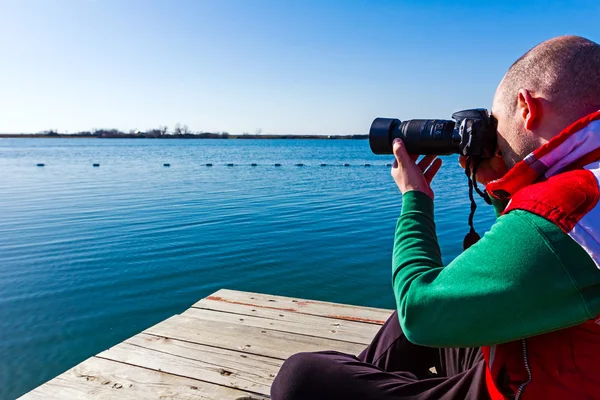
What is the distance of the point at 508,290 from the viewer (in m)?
0.80

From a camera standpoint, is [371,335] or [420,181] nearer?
[420,181]

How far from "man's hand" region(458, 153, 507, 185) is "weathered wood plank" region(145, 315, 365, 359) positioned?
1568 mm

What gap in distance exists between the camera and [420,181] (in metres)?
1.18

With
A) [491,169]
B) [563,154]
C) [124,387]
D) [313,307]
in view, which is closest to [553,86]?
[563,154]

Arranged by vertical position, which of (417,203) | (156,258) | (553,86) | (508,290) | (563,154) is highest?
(553,86)

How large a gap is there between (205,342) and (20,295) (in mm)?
3639

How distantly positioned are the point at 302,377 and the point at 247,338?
1376 mm

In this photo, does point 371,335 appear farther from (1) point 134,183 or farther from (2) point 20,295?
(1) point 134,183

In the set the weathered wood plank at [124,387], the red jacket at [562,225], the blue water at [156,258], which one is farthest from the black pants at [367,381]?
the blue water at [156,258]

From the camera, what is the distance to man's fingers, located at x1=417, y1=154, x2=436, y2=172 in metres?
1.30

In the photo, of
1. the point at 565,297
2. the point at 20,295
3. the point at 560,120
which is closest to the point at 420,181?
the point at 560,120

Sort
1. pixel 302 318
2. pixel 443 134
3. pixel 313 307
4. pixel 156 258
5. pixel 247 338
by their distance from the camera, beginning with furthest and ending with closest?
pixel 156 258 → pixel 313 307 → pixel 302 318 → pixel 247 338 → pixel 443 134

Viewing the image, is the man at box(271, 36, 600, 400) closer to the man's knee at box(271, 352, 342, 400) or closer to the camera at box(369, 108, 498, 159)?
the camera at box(369, 108, 498, 159)

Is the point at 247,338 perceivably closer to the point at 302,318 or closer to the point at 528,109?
the point at 302,318
